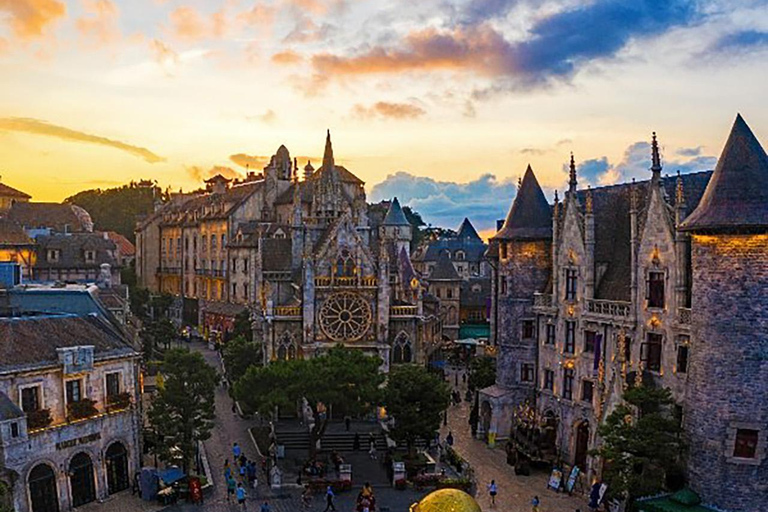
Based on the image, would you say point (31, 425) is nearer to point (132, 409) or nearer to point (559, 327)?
point (132, 409)

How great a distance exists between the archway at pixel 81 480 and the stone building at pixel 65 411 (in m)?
0.05

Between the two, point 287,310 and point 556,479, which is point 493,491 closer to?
point 556,479

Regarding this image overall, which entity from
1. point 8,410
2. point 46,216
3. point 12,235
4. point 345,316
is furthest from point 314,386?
point 46,216

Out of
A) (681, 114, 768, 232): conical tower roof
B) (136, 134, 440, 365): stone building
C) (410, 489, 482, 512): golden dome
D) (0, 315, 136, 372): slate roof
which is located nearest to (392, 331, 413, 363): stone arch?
(136, 134, 440, 365): stone building

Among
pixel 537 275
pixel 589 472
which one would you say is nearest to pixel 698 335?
pixel 589 472

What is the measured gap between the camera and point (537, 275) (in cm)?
4762

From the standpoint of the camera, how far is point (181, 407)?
37688 millimetres

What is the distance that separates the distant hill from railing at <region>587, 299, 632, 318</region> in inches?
4828

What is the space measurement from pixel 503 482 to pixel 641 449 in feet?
32.8

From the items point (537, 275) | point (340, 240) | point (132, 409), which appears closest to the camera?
point (132, 409)

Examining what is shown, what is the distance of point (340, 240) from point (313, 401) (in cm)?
1467

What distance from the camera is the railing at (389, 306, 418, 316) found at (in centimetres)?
5247

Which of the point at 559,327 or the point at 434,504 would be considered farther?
the point at 559,327

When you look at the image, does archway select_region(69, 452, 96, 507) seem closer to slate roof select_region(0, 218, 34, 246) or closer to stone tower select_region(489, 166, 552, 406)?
stone tower select_region(489, 166, 552, 406)
